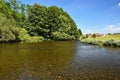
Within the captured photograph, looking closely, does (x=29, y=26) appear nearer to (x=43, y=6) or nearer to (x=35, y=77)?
(x=43, y=6)

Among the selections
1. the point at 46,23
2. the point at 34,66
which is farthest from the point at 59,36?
the point at 34,66

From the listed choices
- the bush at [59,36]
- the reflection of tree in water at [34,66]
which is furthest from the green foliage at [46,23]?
the reflection of tree in water at [34,66]

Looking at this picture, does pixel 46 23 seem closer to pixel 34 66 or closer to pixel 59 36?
pixel 59 36

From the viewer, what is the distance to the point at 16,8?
72.2 metres

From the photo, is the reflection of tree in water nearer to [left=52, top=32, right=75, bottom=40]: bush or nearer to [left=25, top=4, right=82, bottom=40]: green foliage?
[left=52, top=32, right=75, bottom=40]: bush

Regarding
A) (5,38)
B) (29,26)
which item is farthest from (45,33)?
(5,38)

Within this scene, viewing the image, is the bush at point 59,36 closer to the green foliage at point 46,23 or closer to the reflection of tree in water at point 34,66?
the green foliage at point 46,23

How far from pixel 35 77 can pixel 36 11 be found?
200ft

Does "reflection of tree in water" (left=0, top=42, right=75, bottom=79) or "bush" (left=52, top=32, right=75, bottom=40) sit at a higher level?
"bush" (left=52, top=32, right=75, bottom=40)

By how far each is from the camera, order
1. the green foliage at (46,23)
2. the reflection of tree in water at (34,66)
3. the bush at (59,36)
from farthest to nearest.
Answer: the bush at (59,36) < the green foliage at (46,23) < the reflection of tree in water at (34,66)

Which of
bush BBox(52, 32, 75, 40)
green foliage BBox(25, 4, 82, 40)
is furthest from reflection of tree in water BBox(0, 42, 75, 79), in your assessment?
green foliage BBox(25, 4, 82, 40)

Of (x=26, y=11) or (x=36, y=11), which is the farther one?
(x=26, y=11)

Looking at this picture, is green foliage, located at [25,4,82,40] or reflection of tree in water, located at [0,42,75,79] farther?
green foliage, located at [25,4,82,40]

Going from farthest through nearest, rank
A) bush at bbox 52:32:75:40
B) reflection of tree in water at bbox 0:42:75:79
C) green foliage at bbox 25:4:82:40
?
bush at bbox 52:32:75:40, green foliage at bbox 25:4:82:40, reflection of tree in water at bbox 0:42:75:79
